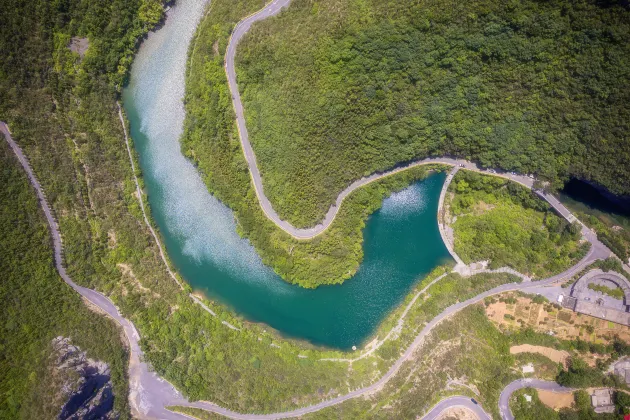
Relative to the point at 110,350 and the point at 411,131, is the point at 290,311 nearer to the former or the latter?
the point at 110,350

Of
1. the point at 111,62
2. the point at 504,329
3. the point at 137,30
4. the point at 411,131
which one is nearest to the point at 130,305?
the point at 111,62

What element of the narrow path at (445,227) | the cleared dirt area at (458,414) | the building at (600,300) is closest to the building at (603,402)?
the building at (600,300)

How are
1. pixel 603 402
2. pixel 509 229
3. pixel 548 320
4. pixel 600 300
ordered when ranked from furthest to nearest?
1. pixel 509 229
2. pixel 548 320
3. pixel 600 300
4. pixel 603 402

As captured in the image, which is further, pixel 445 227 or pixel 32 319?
pixel 445 227

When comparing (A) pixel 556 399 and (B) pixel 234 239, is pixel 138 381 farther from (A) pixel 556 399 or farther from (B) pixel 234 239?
→ (A) pixel 556 399

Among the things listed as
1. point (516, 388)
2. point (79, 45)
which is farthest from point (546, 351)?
point (79, 45)

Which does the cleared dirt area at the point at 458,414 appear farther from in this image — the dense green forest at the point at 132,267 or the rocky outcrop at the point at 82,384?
the rocky outcrop at the point at 82,384
